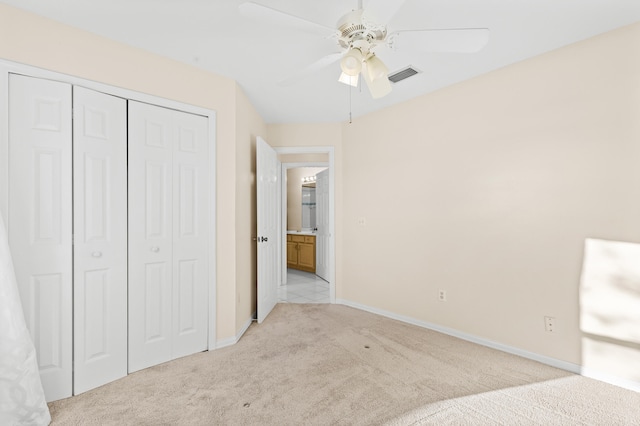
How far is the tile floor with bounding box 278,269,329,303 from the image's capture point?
451cm

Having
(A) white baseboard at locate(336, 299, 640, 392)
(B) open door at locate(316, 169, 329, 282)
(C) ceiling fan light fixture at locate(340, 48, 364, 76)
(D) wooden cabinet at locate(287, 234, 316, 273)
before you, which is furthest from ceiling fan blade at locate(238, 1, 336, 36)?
(D) wooden cabinet at locate(287, 234, 316, 273)

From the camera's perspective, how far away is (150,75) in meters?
2.47

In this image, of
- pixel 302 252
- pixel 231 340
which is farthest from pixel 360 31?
pixel 302 252

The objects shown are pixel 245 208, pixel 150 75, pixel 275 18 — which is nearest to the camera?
pixel 275 18

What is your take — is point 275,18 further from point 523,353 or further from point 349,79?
point 523,353

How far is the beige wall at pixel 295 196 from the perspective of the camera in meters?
7.29

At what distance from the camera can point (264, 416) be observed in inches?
72.8

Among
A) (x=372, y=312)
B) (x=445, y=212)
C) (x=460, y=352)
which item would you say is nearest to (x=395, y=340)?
(x=460, y=352)

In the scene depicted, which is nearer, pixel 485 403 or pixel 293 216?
pixel 485 403

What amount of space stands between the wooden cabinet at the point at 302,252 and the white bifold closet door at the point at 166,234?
12.3 feet

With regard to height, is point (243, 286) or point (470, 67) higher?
point (470, 67)

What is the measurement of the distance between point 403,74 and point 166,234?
2520 mm

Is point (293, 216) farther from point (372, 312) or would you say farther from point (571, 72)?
point (571, 72)

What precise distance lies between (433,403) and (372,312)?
1.90 m
